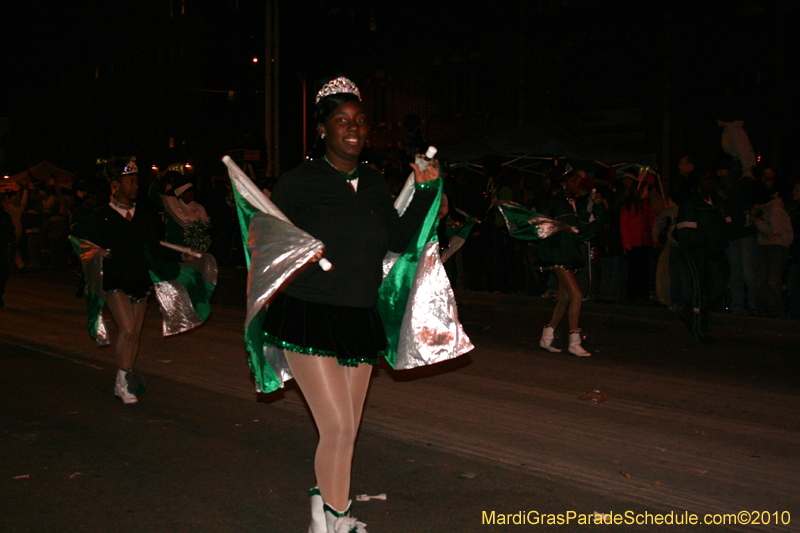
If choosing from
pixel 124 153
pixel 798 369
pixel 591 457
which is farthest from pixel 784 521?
pixel 124 153

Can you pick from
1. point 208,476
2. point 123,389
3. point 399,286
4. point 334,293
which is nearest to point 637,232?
point 123,389

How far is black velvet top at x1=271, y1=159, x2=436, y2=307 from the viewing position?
3.75 m

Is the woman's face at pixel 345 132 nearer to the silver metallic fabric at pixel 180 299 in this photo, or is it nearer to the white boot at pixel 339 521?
the white boot at pixel 339 521

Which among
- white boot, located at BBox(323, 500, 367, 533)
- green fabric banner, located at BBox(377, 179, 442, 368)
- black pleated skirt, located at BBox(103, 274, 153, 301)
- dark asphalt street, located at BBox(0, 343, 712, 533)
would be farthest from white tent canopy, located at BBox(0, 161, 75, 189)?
white boot, located at BBox(323, 500, 367, 533)

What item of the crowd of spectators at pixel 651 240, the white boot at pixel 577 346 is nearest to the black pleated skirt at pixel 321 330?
the white boot at pixel 577 346

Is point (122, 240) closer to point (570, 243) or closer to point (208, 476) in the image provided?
point (208, 476)

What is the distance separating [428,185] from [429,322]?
0.65 metres

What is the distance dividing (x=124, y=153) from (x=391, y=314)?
168 feet

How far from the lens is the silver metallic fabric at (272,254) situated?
11.8 feet

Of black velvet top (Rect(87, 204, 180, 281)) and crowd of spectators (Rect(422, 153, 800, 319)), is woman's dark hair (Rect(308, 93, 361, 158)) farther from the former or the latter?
crowd of spectators (Rect(422, 153, 800, 319))

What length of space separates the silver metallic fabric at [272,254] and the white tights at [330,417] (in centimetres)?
32

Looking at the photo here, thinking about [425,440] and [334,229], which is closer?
[334,229]

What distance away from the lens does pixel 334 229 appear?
3.75 meters

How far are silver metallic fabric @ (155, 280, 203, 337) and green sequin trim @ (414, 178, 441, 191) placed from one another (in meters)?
4.26
